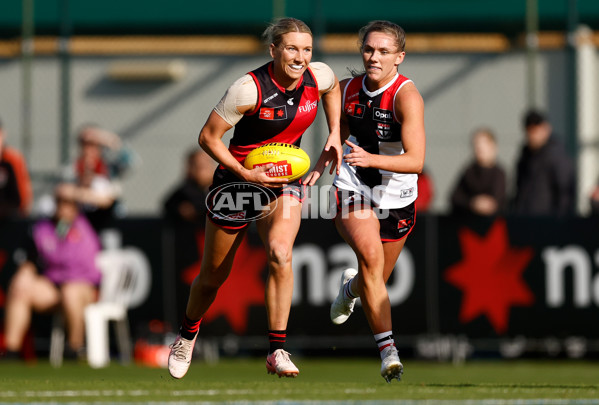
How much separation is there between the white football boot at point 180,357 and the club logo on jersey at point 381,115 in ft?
7.13

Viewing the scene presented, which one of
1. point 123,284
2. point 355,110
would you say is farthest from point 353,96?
point 123,284

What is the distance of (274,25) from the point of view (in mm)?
7875

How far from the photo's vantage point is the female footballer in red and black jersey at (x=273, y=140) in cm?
775

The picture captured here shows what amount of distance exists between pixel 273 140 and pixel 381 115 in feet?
2.53

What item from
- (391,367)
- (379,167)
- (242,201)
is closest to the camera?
(379,167)

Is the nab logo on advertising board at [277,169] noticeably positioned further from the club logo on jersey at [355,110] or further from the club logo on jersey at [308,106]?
the club logo on jersey at [355,110]

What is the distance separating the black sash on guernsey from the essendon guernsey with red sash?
310 millimetres

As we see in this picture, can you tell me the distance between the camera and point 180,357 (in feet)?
27.9

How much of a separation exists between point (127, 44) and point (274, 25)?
351 inches

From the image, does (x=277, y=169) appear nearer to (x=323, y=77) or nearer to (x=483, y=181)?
(x=323, y=77)

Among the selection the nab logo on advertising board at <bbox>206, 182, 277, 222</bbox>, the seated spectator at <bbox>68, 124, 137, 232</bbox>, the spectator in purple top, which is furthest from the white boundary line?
the seated spectator at <bbox>68, 124, 137, 232</bbox>

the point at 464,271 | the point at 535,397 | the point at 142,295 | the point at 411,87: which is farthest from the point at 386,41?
the point at 142,295

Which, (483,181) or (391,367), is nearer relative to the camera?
(391,367)

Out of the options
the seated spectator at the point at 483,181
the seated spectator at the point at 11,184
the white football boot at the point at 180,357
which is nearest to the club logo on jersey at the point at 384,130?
the white football boot at the point at 180,357
